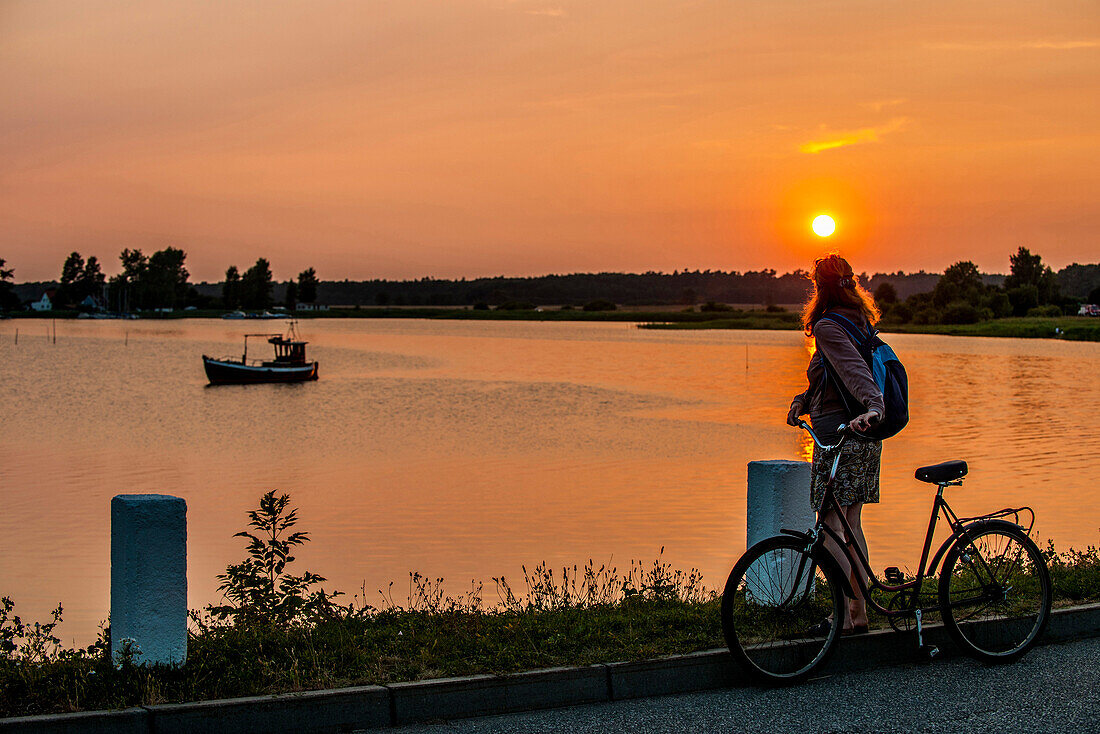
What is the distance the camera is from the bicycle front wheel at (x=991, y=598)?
5766 millimetres

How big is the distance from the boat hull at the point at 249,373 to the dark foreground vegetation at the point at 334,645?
50.8 meters

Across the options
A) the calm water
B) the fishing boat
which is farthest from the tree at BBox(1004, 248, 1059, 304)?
the fishing boat

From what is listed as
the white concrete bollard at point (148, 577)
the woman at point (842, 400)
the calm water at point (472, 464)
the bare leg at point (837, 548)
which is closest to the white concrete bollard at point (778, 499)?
the woman at point (842, 400)

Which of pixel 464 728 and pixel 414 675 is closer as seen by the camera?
pixel 464 728

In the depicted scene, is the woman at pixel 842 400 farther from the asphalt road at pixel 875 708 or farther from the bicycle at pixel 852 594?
the asphalt road at pixel 875 708

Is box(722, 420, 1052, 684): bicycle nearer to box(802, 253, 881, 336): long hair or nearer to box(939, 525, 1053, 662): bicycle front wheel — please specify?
box(939, 525, 1053, 662): bicycle front wheel

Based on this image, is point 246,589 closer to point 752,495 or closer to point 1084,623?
point 752,495

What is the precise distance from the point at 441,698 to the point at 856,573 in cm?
233

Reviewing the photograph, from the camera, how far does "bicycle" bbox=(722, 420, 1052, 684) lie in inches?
218

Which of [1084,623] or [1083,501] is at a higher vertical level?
[1084,623]

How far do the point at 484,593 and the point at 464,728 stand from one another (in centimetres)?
641

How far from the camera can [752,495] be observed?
20.6 feet

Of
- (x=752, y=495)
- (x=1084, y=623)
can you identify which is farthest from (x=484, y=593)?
(x=1084, y=623)

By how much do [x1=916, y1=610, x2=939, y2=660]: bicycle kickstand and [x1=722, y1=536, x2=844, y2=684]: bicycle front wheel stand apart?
49cm
